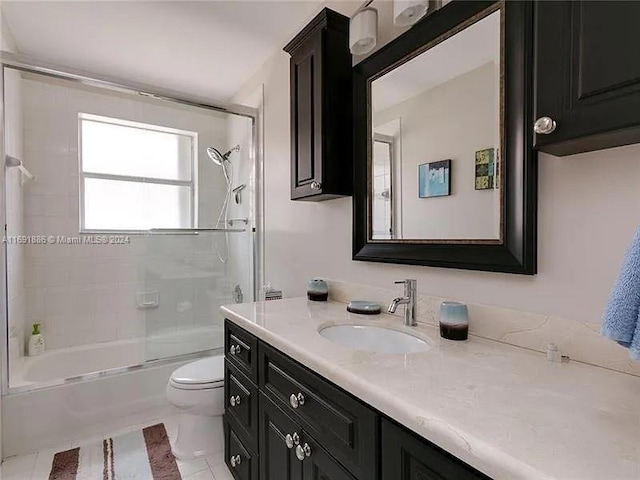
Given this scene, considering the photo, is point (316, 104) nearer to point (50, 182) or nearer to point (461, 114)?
point (461, 114)

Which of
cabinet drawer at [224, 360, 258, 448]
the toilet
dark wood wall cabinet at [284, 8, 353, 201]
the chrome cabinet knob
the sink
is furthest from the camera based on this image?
the toilet

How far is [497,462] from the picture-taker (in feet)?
1.70

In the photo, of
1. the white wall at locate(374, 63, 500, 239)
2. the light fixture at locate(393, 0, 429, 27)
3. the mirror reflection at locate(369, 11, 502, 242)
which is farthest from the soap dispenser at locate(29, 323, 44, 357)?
the light fixture at locate(393, 0, 429, 27)

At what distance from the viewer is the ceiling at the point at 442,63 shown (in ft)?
3.68

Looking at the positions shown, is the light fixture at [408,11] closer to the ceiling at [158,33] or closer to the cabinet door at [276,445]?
the ceiling at [158,33]

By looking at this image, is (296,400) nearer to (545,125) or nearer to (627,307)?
(627,307)

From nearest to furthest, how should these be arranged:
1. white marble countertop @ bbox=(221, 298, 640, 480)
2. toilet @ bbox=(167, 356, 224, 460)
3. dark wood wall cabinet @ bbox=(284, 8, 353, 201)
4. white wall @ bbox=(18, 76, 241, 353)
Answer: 1. white marble countertop @ bbox=(221, 298, 640, 480)
2. dark wood wall cabinet @ bbox=(284, 8, 353, 201)
3. toilet @ bbox=(167, 356, 224, 460)
4. white wall @ bbox=(18, 76, 241, 353)

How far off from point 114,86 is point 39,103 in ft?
2.45

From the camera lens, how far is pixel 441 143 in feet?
4.25

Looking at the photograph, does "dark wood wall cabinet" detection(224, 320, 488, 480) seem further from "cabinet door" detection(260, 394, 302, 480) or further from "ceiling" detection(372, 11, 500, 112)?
"ceiling" detection(372, 11, 500, 112)

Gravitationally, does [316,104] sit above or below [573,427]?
above

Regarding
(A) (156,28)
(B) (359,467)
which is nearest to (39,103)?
(A) (156,28)

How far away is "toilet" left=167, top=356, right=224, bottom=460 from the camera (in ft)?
5.95

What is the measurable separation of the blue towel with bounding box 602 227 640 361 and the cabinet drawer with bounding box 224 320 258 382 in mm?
1092
